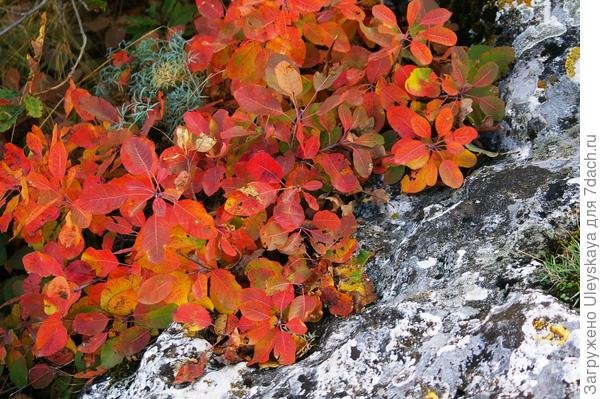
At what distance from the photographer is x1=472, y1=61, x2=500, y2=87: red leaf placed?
1938 millimetres

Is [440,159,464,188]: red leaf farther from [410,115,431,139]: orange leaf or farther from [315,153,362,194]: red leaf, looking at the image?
[315,153,362,194]: red leaf

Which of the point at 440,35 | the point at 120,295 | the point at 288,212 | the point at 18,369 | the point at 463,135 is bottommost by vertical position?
the point at 18,369

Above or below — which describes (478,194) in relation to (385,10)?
below

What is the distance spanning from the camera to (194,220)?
66.5 inches

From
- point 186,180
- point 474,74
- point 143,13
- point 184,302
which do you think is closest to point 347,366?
point 184,302

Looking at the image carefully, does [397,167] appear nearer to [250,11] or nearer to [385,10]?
[385,10]

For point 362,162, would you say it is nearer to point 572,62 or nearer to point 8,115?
point 572,62

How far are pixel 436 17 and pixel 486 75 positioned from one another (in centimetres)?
23

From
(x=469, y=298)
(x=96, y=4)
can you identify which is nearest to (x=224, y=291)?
(x=469, y=298)

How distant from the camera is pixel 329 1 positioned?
6.43ft

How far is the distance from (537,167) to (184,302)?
1.05m

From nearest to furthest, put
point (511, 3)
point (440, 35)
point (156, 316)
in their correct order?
1. point (156, 316)
2. point (440, 35)
3. point (511, 3)

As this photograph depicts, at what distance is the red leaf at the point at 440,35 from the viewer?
6.20 ft

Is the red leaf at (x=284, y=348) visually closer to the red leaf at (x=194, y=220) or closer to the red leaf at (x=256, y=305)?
the red leaf at (x=256, y=305)
